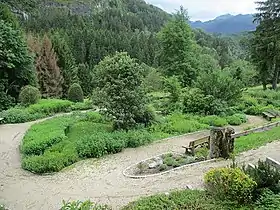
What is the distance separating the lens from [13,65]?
29484mm

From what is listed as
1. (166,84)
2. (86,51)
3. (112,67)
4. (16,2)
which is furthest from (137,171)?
(86,51)

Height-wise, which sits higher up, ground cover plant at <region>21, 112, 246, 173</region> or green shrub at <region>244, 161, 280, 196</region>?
green shrub at <region>244, 161, 280, 196</region>

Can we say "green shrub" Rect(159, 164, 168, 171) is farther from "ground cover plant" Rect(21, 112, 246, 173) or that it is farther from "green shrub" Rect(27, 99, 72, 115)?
"green shrub" Rect(27, 99, 72, 115)

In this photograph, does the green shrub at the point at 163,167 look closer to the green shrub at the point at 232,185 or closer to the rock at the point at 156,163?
the rock at the point at 156,163

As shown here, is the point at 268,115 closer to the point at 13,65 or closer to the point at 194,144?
the point at 194,144

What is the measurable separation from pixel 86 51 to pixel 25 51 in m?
57.4

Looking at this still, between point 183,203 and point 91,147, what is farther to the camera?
point 91,147

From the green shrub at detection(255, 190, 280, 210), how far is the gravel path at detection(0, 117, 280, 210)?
7.75 ft

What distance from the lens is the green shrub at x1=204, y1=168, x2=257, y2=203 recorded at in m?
9.12

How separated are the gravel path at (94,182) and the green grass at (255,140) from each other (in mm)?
458

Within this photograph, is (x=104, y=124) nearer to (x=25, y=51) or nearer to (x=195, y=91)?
(x=195, y=91)

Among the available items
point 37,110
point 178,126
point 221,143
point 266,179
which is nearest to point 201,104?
point 178,126

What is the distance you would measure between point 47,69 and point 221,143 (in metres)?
29.9

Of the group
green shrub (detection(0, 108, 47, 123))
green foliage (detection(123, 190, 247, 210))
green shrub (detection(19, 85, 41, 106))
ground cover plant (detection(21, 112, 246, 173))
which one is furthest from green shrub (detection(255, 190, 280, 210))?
green shrub (detection(19, 85, 41, 106))
